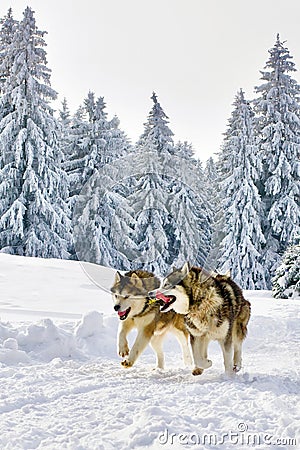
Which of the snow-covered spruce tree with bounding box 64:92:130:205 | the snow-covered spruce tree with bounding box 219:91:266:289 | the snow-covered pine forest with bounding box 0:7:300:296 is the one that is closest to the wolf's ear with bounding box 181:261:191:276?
the snow-covered spruce tree with bounding box 64:92:130:205

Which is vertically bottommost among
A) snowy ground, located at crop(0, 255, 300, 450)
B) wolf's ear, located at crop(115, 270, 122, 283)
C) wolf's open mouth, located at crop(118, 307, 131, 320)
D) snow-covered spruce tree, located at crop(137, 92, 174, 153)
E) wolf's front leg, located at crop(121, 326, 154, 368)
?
snowy ground, located at crop(0, 255, 300, 450)

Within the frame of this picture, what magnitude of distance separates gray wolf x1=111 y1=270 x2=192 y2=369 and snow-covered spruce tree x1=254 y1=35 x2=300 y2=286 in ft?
57.7

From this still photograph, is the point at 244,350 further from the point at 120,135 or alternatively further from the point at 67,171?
the point at 67,171

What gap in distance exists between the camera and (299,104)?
22922 mm

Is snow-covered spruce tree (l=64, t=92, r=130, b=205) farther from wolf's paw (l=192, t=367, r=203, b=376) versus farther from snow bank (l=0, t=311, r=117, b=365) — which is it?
wolf's paw (l=192, t=367, r=203, b=376)

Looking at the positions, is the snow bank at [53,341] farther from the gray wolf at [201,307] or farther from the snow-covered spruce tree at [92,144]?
the snow-covered spruce tree at [92,144]

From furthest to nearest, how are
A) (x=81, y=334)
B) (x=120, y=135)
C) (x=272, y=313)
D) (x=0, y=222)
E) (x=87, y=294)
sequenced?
(x=0, y=222) < (x=120, y=135) < (x=87, y=294) < (x=272, y=313) < (x=81, y=334)

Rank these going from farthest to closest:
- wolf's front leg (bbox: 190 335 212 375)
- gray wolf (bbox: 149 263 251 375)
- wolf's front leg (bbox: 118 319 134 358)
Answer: wolf's front leg (bbox: 118 319 134 358), wolf's front leg (bbox: 190 335 212 375), gray wolf (bbox: 149 263 251 375)

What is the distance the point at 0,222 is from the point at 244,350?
16.2m

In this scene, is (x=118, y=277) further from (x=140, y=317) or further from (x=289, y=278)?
(x=289, y=278)

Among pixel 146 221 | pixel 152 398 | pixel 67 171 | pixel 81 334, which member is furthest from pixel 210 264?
pixel 67 171

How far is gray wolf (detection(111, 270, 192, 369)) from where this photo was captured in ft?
13.3

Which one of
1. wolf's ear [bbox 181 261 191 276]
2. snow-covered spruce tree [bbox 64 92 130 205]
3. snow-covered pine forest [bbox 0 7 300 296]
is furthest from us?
snow-covered pine forest [bbox 0 7 300 296]

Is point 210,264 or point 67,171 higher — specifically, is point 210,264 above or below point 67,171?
below
